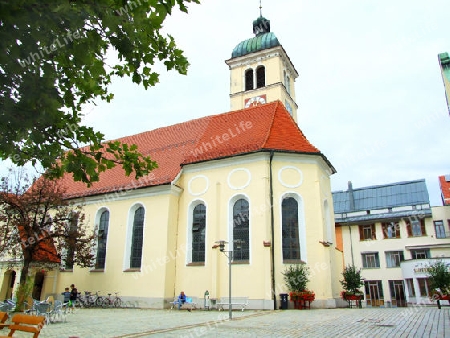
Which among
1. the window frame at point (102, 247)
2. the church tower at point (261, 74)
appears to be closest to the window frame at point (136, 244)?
the window frame at point (102, 247)

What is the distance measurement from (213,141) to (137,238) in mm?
7353

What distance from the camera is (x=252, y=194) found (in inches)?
738

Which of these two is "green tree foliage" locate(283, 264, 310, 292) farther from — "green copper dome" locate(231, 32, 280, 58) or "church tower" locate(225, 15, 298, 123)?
"green copper dome" locate(231, 32, 280, 58)

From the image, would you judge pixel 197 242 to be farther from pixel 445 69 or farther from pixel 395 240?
pixel 395 240

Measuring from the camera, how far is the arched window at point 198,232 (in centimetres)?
1928

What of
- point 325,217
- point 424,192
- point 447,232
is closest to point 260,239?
point 325,217

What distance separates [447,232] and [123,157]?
38.2 m

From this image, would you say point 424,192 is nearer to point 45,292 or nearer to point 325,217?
point 325,217

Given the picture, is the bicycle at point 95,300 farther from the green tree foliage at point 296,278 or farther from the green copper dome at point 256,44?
the green copper dome at point 256,44

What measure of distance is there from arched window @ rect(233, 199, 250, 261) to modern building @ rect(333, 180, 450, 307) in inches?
835

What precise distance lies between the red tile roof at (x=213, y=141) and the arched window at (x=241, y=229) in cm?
290

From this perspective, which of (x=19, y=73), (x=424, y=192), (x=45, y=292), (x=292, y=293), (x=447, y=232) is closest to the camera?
(x=19, y=73)

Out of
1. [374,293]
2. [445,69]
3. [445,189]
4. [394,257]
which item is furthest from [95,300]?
[445,189]

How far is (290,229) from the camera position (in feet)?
60.2
